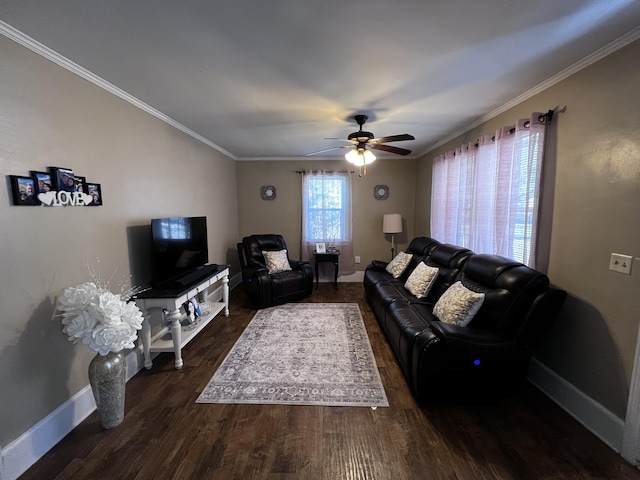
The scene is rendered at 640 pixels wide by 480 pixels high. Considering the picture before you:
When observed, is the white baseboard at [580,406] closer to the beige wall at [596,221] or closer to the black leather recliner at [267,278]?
the beige wall at [596,221]

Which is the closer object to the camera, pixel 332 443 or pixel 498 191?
pixel 332 443

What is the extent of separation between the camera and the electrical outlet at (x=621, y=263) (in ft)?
5.06

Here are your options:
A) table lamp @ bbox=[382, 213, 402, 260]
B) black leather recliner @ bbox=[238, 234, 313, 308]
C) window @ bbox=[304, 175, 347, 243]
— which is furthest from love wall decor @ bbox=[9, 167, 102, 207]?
table lamp @ bbox=[382, 213, 402, 260]

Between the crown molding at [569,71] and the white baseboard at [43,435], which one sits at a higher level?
the crown molding at [569,71]

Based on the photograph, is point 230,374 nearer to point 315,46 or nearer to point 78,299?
point 78,299

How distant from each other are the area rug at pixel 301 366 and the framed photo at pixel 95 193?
5.56 feet

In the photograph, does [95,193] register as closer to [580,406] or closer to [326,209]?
[326,209]

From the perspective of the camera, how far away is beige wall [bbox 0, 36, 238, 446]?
56.9 inches

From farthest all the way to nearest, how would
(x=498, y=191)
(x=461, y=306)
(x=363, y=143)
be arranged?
(x=363, y=143) → (x=498, y=191) → (x=461, y=306)

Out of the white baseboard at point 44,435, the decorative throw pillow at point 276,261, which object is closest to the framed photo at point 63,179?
the white baseboard at point 44,435

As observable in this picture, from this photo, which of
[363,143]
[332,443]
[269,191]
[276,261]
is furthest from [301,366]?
[269,191]

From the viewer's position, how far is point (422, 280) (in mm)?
3043

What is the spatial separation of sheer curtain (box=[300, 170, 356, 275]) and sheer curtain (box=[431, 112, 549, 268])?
1.85m

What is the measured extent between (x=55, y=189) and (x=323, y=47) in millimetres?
1937
